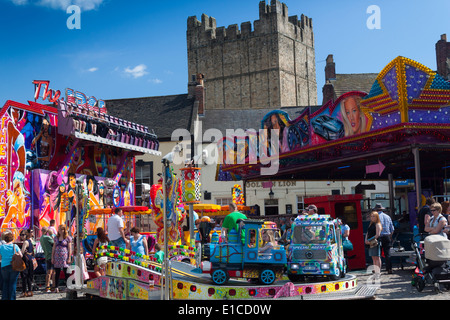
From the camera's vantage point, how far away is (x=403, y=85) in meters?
15.5

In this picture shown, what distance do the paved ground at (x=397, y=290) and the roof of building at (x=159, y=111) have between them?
23.9 metres

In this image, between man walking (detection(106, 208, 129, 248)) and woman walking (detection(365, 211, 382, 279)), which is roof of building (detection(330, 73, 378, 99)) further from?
man walking (detection(106, 208, 129, 248))

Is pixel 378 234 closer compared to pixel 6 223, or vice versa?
pixel 378 234

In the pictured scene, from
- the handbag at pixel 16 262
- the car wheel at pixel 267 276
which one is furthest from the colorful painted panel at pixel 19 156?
the car wheel at pixel 267 276

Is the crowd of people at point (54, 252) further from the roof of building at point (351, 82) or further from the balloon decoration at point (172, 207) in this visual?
the roof of building at point (351, 82)

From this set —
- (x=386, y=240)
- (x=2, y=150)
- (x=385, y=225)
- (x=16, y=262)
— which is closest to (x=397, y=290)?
(x=386, y=240)

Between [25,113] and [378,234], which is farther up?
[25,113]

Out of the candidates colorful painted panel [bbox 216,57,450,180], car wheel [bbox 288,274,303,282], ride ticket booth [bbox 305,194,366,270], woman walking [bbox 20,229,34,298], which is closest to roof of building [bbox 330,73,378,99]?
colorful painted panel [bbox 216,57,450,180]

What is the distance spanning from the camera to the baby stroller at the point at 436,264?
11.0m

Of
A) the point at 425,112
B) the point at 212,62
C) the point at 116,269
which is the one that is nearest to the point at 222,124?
the point at 425,112

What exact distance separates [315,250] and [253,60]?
219ft

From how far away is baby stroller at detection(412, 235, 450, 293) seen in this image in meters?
11.0
